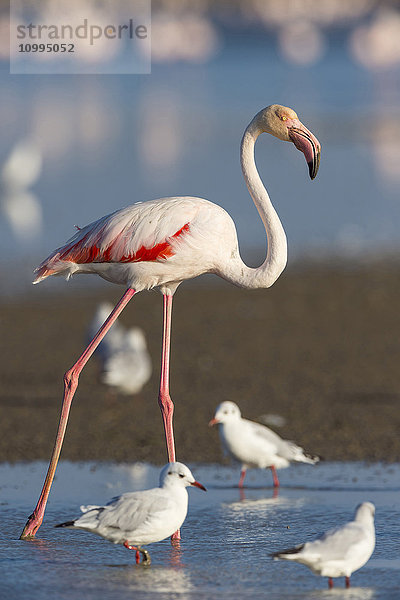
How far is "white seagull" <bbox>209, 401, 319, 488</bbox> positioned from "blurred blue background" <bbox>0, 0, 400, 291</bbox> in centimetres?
828

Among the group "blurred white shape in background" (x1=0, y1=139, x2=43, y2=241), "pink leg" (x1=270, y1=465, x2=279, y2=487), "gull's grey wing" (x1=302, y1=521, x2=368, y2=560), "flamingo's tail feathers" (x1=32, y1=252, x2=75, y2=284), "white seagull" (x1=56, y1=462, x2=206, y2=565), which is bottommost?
"gull's grey wing" (x1=302, y1=521, x2=368, y2=560)

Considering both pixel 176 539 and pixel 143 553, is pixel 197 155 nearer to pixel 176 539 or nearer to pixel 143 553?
pixel 176 539

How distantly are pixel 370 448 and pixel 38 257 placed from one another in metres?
9.89

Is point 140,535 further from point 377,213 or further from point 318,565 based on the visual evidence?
point 377,213

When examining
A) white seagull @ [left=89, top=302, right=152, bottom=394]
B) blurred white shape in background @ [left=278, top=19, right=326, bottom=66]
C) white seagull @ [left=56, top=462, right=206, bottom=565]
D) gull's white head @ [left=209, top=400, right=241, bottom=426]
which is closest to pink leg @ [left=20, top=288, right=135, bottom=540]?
→ white seagull @ [left=56, top=462, right=206, bottom=565]

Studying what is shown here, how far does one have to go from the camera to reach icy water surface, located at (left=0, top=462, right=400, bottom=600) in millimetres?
5328

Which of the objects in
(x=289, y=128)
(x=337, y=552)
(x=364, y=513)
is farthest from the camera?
(x=289, y=128)

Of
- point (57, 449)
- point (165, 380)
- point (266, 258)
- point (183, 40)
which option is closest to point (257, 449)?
point (165, 380)

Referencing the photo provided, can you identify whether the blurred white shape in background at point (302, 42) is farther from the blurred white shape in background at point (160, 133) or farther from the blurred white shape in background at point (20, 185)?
the blurred white shape in background at point (20, 185)

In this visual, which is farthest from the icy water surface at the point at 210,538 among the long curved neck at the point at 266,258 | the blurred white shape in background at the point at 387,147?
the blurred white shape in background at the point at 387,147

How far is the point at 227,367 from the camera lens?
11.4 m

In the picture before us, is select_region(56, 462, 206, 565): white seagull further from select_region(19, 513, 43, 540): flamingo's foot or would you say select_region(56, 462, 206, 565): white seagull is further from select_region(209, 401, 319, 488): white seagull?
select_region(209, 401, 319, 488): white seagull

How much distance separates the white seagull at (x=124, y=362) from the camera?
403 inches

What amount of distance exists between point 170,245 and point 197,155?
2516 centimetres
